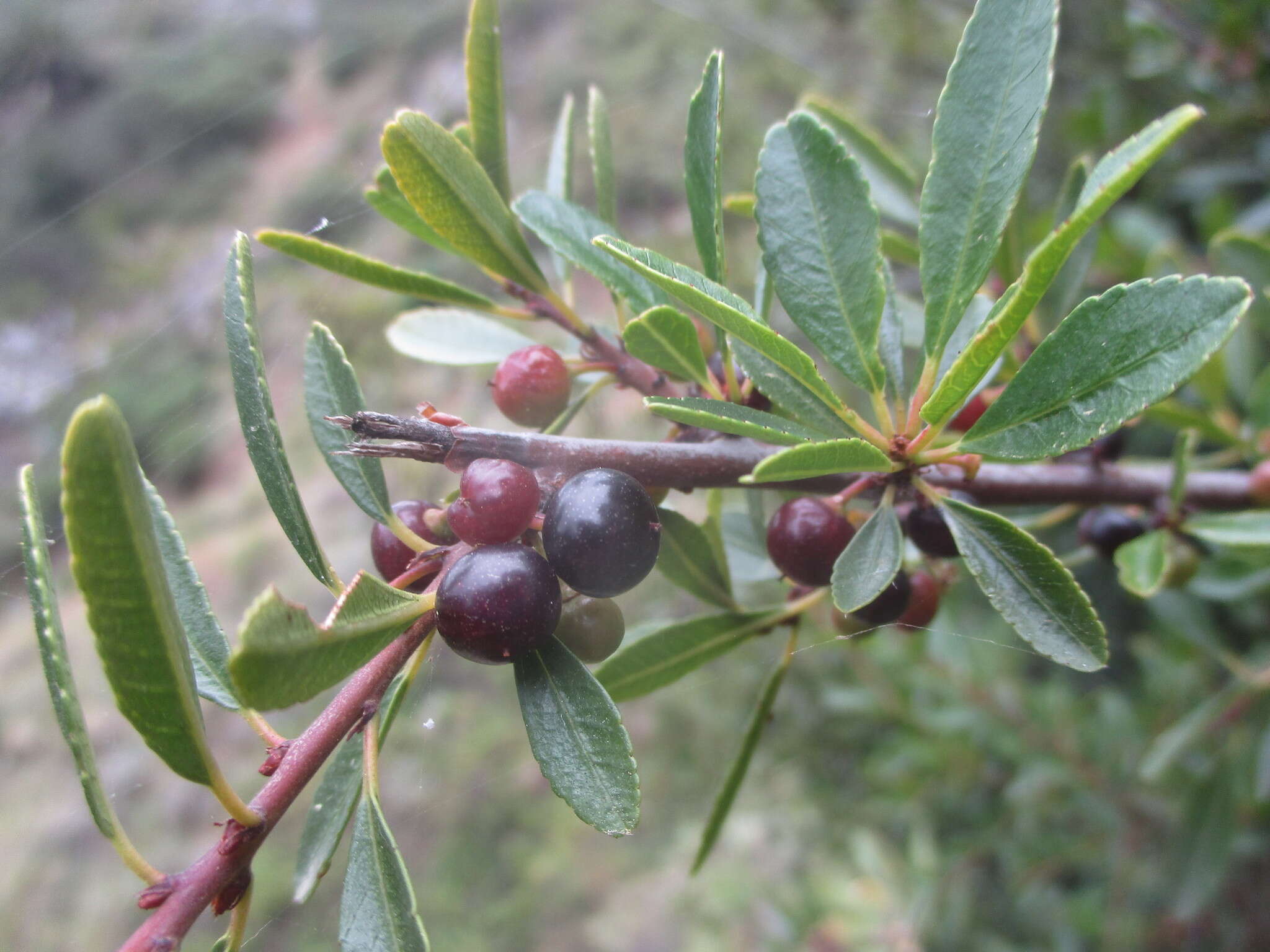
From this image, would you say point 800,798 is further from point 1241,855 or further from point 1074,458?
point 1074,458

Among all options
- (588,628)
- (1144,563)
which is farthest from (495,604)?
(1144,563)

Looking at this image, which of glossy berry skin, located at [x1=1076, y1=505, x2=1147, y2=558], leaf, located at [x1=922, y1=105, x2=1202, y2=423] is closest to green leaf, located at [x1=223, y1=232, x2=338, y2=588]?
leaf, located at [x1=922, y1=105, x2=1202, y2=423]

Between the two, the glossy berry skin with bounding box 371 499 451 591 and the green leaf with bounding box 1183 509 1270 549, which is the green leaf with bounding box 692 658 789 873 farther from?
the green leaf with bounding box 1183 509 1270 549

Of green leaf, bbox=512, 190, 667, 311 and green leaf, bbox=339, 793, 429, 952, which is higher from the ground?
green leaf, bbox=512, 190, 667, 311

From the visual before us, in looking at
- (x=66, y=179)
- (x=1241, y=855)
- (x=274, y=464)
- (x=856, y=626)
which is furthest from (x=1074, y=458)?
(x=66, y=179)

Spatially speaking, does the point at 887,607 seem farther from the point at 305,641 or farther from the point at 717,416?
the point at 305,641

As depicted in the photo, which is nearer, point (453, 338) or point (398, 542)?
point (398, 542)
